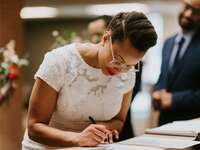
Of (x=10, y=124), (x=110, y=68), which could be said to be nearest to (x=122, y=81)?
(x=110, y=68)

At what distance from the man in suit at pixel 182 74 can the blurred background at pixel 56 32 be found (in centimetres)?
23

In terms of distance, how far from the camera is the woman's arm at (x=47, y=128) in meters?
1.67

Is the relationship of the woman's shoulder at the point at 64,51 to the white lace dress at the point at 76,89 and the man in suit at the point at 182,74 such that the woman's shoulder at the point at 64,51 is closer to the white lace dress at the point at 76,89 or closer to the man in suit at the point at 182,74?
the white lace dress at the point at 76,89

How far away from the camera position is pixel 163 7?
10.0 metres

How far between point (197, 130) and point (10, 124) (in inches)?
99.7

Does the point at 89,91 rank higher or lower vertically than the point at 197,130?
higher

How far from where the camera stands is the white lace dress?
1794 mm

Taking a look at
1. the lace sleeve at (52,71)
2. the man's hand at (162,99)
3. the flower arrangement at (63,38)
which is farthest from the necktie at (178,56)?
the lace sleeve at (52,71)

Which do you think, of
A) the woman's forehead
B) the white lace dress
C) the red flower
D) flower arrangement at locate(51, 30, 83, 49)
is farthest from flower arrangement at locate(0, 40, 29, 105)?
the woman's forehead

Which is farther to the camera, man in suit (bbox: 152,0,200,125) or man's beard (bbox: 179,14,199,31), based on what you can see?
man's beard (bbox: 179,14,199,31)

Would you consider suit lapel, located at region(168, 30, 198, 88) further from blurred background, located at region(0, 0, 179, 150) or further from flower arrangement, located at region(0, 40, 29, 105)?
flower arrangement, located at region(0, 40, 29, 105)

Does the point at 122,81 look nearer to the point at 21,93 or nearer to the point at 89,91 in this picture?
the point at 89,91

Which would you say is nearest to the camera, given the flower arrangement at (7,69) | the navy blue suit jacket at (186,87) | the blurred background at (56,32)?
the navy blue suit jacket at (186,87)

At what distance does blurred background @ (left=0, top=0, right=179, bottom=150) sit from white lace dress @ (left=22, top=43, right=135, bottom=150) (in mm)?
551
